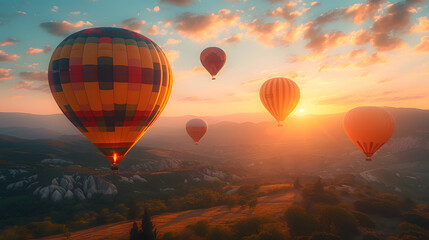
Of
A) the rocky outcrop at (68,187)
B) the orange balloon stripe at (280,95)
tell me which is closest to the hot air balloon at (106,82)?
the orange balloon stripe at (280,95)

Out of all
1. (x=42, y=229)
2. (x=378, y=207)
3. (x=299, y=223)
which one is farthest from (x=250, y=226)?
(x=42, y=229)

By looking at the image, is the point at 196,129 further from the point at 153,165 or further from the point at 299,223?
the point at 153,165

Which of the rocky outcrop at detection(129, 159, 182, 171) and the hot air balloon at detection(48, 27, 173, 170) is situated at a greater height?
the hot air balloon at detection(48, 27, 173, 170)

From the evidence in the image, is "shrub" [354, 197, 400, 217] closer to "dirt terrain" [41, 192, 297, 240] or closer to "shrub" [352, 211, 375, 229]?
"shrub" [352, 211, 375, 229]

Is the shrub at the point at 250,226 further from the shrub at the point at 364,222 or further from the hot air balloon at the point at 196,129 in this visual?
the hot air balloon at the point at 196,129

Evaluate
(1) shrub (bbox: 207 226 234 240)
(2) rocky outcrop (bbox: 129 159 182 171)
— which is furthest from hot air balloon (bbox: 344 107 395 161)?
(2) rocky outcrop (bbox: 129 159 182 171)

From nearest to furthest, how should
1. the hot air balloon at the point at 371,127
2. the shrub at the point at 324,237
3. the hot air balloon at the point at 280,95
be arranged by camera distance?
1. the shrub at the point at 324,237
2. the hot air balloon at the point at 371,127
3. the hot air balloon at the point at 280,95
